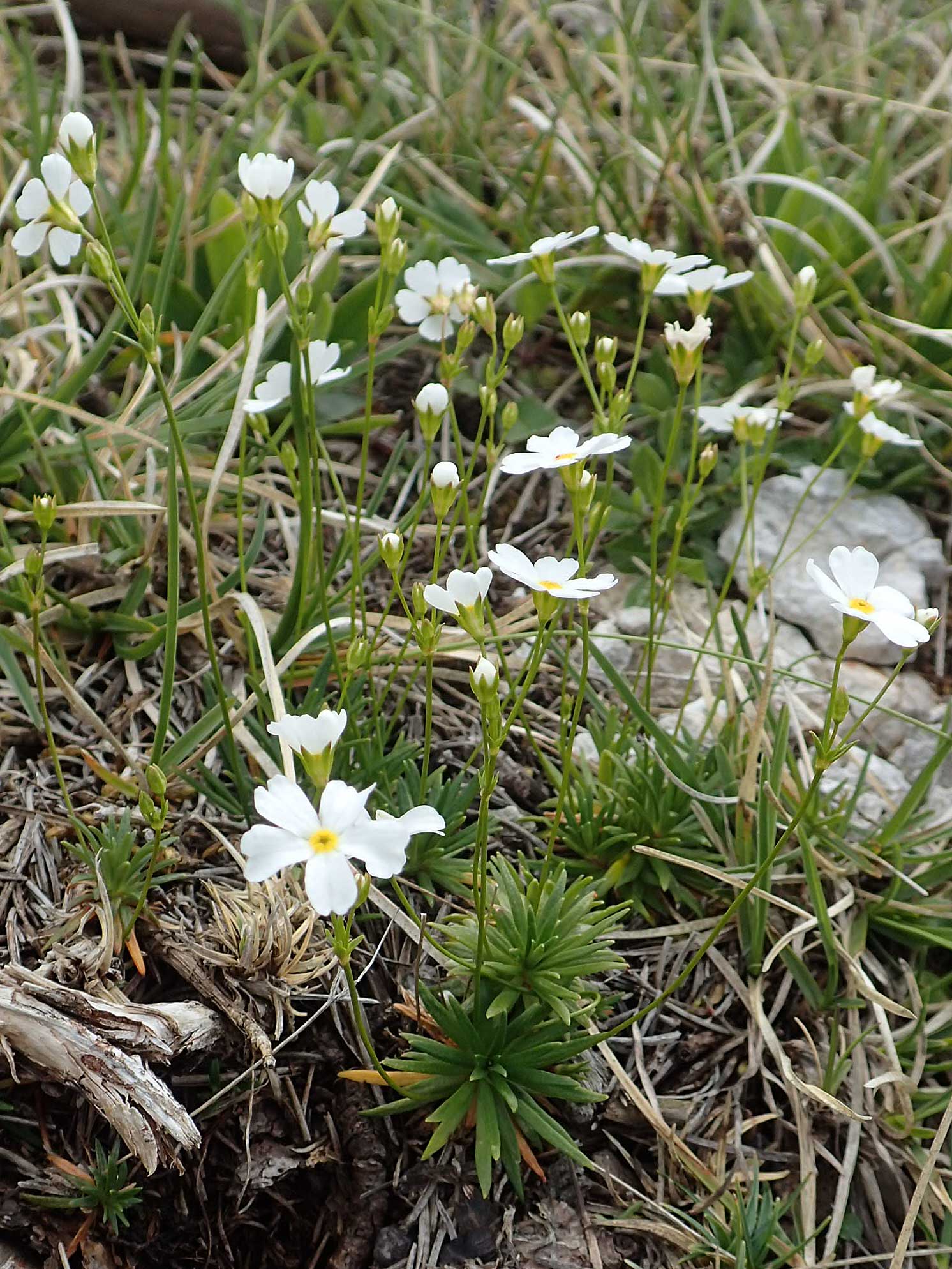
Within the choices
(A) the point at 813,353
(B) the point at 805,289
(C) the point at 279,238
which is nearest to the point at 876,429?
(A) the point at 813,353

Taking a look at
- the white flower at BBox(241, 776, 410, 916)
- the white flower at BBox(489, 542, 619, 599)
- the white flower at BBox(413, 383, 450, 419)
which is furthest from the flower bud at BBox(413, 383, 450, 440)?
the white flower at BBox(241, 776, 410, 916)

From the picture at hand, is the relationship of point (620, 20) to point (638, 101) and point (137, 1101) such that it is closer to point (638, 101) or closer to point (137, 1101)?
point (638, 101)

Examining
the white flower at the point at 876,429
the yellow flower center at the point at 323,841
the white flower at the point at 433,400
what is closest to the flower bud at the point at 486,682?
the yellow flower center at the point at 323,841

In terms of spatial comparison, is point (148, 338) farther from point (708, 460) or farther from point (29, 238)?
point (708, 460)

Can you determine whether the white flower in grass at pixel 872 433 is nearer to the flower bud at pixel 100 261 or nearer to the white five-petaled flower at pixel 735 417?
the white five-petaled flower at pixel 735 417

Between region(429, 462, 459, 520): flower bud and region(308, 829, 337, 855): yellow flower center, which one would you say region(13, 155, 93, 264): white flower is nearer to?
region(429, 462, 459, 520): flower bud

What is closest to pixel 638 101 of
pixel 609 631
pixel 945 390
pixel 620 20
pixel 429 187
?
pixel 620 20

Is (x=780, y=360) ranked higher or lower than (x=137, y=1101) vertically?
higher
